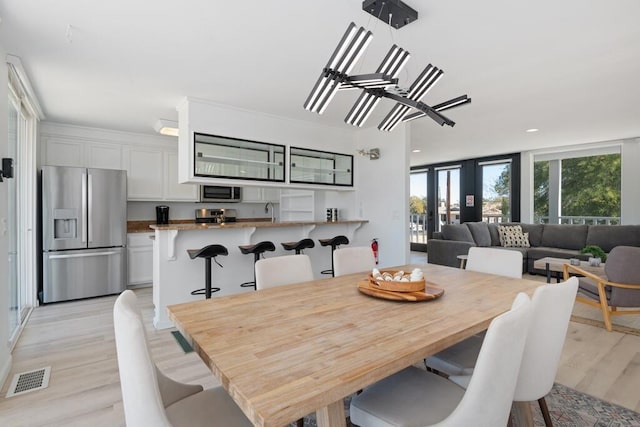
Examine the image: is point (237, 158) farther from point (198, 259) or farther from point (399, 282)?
point (399, 282)

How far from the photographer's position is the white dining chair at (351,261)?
262 cm

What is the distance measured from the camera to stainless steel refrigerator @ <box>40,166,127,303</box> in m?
4.29

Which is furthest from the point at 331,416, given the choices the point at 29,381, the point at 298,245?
the point at 298,245

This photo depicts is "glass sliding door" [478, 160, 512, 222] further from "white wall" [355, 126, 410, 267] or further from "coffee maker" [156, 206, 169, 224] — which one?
"coffee maker" [156, 206, 169, 224]

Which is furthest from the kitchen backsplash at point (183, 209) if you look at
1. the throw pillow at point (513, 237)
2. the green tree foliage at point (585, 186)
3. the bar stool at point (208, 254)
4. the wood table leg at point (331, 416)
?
the green tree foliage at point (585, 186)

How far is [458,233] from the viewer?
20.1ft

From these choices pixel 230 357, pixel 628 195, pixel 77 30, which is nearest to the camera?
pixel 230 357

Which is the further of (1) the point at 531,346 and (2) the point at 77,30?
(2) the point at 77,30

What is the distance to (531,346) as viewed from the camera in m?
1.38

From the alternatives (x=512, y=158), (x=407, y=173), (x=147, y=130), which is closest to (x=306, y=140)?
(x=407, y=173)

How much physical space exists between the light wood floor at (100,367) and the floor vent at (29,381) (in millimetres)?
40

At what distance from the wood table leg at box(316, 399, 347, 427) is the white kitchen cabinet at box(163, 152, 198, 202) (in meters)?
5.18

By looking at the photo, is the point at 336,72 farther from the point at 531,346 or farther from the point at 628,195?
the point at 628,195

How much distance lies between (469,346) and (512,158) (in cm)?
693
